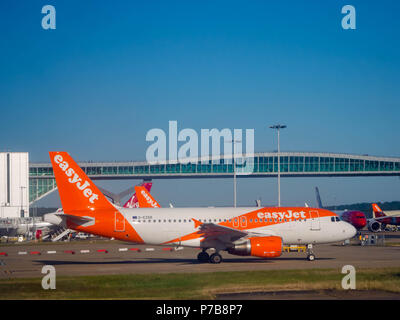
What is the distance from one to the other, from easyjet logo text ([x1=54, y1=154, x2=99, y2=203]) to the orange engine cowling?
1043 cm

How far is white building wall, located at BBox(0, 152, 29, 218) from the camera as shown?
4215 inches

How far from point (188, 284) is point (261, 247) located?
1057cm

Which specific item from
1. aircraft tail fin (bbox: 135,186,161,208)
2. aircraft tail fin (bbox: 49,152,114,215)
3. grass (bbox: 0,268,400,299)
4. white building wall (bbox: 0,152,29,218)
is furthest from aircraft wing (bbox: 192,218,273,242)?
white building wall (bbox: 0,152,29,218)

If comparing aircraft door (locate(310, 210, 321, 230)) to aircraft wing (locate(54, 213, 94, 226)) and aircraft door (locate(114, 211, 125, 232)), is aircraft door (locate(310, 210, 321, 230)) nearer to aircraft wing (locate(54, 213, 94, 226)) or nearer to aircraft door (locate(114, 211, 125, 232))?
aircraft door (locate(114, 211, 125, 232))

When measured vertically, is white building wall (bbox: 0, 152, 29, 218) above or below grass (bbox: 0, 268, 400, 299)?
above

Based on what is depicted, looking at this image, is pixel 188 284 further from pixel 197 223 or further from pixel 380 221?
pixel 380 221

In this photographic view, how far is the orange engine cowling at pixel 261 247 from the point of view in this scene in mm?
35000

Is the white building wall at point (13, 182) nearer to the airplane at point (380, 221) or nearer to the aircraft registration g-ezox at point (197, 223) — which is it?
the airplane at point (380, 221)

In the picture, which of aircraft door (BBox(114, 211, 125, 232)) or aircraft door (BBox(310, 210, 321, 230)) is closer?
aircraft door (BBox(114, 211, 125, 232))

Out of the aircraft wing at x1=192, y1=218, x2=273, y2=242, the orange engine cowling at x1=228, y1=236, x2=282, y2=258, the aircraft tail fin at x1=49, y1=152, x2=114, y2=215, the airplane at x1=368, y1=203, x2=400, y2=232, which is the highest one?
the aircraft tail fin at x1=49, y1=152, x2=114, y2=215

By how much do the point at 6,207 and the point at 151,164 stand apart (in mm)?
36655

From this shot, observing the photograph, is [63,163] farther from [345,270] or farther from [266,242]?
[345,270]

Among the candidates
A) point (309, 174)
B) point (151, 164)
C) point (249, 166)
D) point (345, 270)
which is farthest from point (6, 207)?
point (345, 270)

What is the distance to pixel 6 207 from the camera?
105 metres
